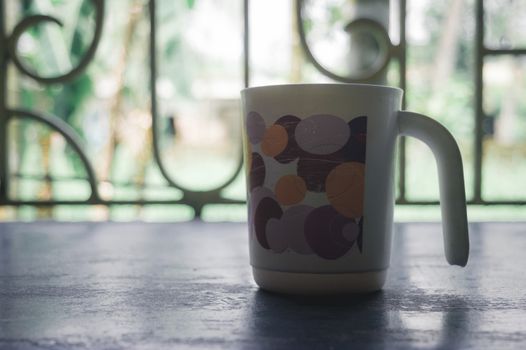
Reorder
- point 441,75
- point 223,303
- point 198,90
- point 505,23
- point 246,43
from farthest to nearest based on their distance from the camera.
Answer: point 198,90 → point 441,75 → point 505,23 → point 246,43 → point 223,303

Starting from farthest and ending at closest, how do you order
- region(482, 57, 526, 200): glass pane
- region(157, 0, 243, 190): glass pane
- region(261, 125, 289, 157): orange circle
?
1. region(482, 57, 526, 200): glass pane
2. region(157, 0, 243, 190): glass pane
3. region(261, 125, 289, 157): orange circle

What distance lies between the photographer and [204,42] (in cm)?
176

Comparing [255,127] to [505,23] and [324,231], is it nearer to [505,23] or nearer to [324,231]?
[324,231]

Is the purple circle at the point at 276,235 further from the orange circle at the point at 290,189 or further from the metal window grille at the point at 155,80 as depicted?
the metal window grille at the point at 155,80

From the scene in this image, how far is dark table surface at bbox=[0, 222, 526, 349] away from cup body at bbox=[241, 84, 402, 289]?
30 millimetres

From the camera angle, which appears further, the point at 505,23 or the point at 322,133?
the point at 505,23

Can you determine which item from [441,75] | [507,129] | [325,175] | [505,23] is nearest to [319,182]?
[325,175]

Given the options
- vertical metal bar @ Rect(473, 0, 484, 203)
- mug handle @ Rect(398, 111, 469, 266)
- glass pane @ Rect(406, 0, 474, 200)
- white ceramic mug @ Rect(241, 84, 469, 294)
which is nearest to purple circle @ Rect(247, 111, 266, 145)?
white ceramic mug @ Rect(241, 84, 469, 294)

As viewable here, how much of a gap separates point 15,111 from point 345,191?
0.61 meters

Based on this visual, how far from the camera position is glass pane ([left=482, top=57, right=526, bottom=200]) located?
1.86 meters

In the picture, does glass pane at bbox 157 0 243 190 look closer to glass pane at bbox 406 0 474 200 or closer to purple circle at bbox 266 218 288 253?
glass pane at bbox 406 0 474 200

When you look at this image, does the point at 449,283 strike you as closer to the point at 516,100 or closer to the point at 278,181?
the point at 278,181

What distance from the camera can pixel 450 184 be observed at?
1.36 feet

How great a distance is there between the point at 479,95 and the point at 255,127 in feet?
1.73
